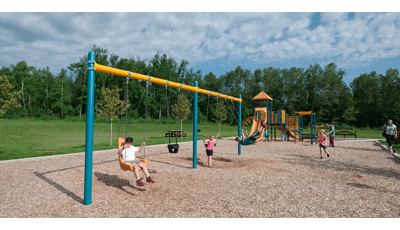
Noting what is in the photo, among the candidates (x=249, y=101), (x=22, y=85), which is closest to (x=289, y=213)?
(x=249, y=101)

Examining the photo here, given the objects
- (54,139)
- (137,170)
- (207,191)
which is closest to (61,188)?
(137,170)

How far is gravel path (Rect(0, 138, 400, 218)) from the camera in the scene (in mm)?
4066

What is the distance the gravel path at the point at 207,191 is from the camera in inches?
160

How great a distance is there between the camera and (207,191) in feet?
17.0

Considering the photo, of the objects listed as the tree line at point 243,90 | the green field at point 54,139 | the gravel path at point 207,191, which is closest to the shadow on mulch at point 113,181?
the gravel path at point 207,191

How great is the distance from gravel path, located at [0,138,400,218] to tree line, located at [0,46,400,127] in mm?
34123

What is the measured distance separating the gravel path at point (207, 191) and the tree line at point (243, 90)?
34123mm

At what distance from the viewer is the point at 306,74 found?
51.1 meters

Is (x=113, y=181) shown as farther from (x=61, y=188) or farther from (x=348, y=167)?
(x=348, y=167)

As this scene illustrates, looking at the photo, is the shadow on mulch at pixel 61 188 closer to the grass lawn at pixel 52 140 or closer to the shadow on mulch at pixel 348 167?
the grass lawn at pixel 52 140

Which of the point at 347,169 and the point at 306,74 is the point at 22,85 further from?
the point at 306,74

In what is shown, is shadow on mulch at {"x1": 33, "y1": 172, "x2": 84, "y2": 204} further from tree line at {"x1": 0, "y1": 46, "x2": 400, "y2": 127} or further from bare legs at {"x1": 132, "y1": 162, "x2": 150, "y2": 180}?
tree line at {"x1": 0, "y1": 46, "x2": 400, "y2": 127}

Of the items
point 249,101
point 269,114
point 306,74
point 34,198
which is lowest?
point 34,198

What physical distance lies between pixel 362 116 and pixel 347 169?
52668 millimetres
